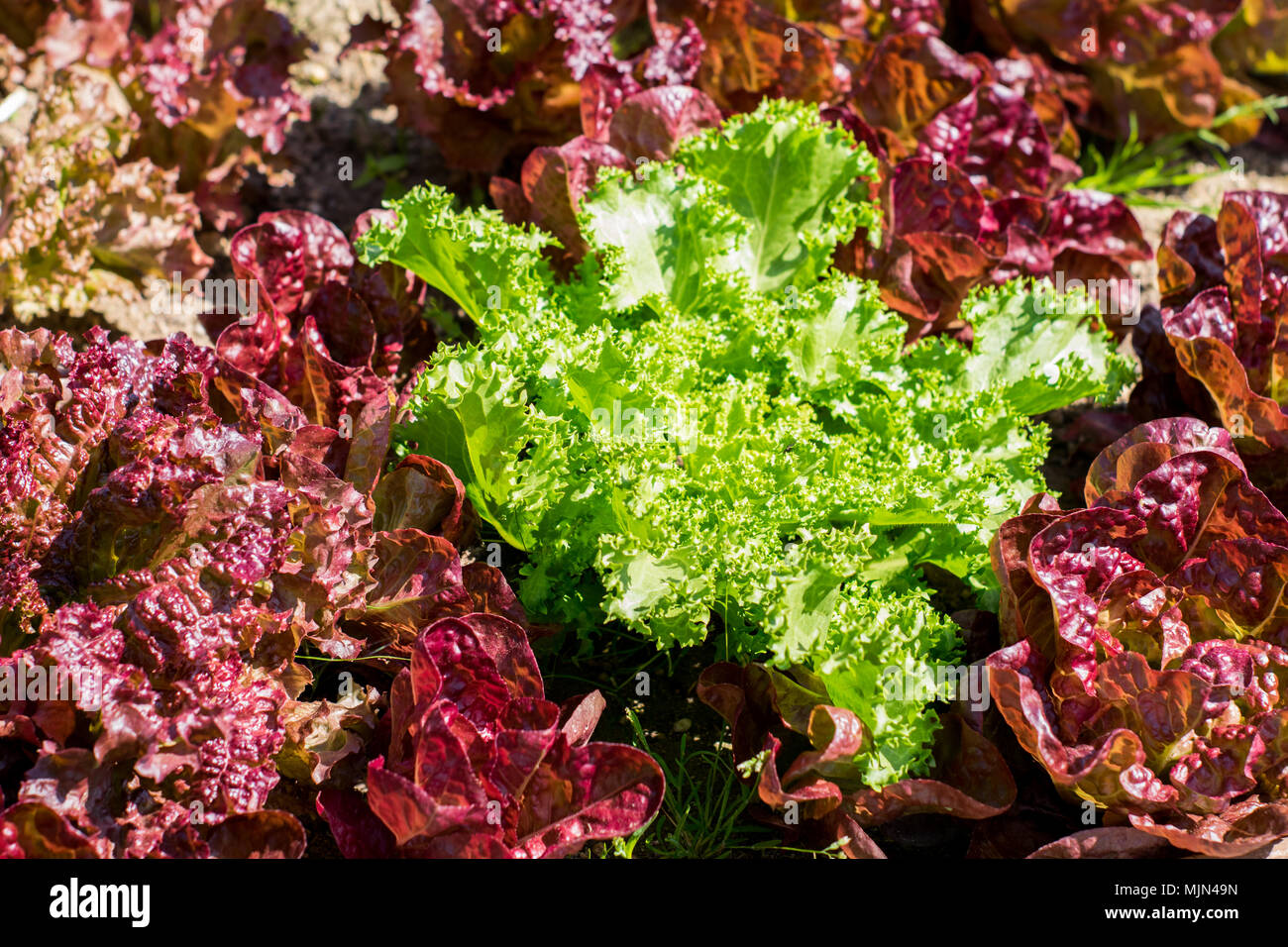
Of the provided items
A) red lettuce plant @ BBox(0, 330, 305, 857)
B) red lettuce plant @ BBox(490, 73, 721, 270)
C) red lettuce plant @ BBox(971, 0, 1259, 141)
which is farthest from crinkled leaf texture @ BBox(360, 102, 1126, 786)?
red lettuce plant @ BBox(971, 0, 1259, 141)

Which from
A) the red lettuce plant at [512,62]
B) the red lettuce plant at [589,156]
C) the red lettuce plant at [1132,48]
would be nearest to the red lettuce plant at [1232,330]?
the red lettuce plant at [1132,48]

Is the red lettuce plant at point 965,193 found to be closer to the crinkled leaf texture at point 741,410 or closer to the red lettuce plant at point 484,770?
the crinkled leaf texture at point 741,410

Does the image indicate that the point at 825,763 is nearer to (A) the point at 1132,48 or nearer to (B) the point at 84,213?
(B) the point at 84,213

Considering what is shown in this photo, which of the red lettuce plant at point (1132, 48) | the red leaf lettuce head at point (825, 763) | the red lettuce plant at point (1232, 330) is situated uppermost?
the red lettuce plant at point (1132, 48)

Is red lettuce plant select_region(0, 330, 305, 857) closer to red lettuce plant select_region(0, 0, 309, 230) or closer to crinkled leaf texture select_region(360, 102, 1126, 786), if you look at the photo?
crinkled leaf texture select_region(360, 102, 1126, 786)

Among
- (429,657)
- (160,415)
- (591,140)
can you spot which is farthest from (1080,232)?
(160,415)

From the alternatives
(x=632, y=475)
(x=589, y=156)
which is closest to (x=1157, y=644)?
(x=632, y=475)

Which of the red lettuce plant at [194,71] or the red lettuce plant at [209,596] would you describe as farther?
the red lettuce plant at [194,71]
